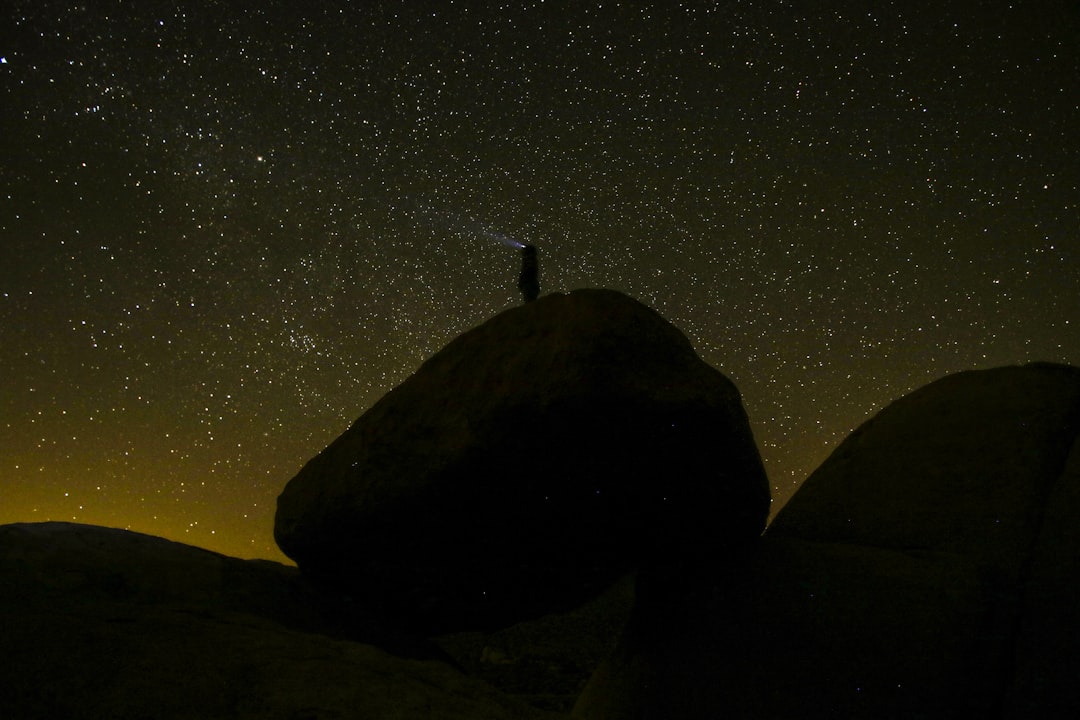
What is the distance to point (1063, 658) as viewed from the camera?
2961mm

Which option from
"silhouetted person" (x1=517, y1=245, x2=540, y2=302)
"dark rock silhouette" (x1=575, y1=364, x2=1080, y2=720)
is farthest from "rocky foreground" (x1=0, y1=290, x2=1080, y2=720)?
"silhouetted person" (x1=517, y1=245, x2=540, y2=302)

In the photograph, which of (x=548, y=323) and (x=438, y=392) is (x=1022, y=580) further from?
(x=438, y=392)

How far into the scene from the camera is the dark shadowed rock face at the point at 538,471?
3424 millimetres

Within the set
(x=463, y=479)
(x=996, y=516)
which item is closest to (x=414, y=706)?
(x=463, y=479)

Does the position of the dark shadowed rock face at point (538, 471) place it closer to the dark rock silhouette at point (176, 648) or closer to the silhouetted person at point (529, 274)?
the dark rock silhouette at point (176, 648)

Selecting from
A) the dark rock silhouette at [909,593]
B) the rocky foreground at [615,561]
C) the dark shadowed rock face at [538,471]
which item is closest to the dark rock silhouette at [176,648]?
the rocky foreground at [615,561]

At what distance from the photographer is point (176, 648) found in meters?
3.16

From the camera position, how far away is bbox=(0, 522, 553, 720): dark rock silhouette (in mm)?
2695

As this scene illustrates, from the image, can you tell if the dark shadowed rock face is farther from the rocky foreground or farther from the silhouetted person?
the silhouetted person

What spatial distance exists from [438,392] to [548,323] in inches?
33.4

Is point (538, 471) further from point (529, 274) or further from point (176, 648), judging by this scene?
point (529, 274)

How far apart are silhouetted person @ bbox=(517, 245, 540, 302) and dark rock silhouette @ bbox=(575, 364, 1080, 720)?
13.9 feet

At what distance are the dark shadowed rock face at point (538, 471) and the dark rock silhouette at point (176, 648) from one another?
58 cm

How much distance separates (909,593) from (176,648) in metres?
3.70
